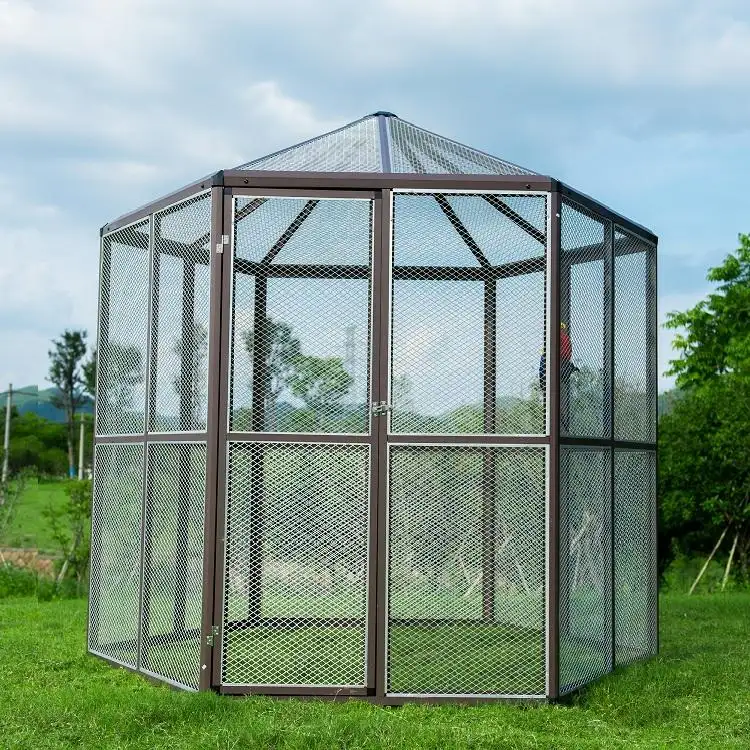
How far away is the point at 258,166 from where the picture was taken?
23.3 feet

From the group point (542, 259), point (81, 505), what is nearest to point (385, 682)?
point (542, 259)

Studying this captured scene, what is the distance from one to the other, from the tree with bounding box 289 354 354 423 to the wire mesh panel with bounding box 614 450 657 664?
2.32m

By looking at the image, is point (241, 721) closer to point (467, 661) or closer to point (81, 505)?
point (467, 661)

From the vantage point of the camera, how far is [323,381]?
6332 millimetres

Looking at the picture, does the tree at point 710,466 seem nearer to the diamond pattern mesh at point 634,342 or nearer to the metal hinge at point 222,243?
the diamond pattern mesh at point 634,342

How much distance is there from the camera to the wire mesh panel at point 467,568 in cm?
628

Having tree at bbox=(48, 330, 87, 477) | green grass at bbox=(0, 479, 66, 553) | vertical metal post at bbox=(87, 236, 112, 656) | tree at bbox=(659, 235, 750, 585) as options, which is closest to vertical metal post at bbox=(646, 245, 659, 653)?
vertical metal post at bbox=(87, 236, 112, 656)

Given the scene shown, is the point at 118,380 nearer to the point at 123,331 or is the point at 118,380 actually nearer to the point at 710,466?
the point at 123,331

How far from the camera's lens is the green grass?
643 inches

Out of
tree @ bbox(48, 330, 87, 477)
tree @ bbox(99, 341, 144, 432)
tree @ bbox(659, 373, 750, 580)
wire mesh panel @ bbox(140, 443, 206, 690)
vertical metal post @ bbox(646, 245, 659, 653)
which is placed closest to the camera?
wire mesh panel @ bbox(140, 443, 206, 690)

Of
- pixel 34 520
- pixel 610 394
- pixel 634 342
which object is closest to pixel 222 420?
pixel 610 394

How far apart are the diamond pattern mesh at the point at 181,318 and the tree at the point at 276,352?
0.35 m

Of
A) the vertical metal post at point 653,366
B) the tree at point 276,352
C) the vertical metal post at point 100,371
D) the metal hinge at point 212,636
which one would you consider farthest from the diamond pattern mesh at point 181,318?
the vertical metal post at point 653,366

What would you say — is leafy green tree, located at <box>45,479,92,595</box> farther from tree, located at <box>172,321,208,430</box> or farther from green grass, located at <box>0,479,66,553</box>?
tree, located at <box>172,321,208,430</box>
